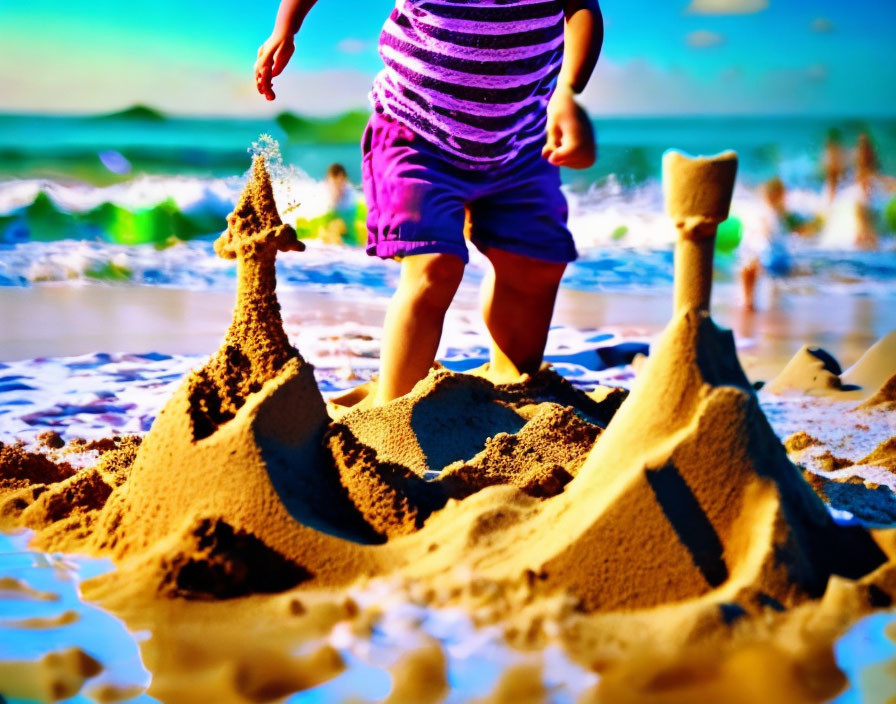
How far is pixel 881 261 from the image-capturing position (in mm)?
6871

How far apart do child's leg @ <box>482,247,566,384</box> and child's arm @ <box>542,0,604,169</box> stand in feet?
1.77

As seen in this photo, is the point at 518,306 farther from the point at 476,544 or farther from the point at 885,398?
the point at 476,544

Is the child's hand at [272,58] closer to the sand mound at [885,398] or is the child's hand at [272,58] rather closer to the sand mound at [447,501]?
the sand mound at [447,501]

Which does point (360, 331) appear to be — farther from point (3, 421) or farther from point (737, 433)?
point (737, 433)

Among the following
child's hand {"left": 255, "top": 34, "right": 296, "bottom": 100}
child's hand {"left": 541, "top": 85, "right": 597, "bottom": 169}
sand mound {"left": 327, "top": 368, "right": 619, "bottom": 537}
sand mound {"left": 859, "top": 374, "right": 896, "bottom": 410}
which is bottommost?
sand mound {"left": 859, "top": 374, "right": 896, "bottom": 410}

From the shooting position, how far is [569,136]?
1458 mm

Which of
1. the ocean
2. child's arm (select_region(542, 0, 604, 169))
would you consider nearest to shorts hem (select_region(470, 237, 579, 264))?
child's arm (select_region(542, 0, 604, 169))

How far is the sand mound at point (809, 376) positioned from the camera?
2746 millimetres

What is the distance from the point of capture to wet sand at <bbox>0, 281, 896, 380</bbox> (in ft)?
11.8

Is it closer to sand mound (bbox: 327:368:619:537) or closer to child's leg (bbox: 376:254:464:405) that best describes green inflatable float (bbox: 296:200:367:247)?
sand mound (bbox: 327:368:619:537)

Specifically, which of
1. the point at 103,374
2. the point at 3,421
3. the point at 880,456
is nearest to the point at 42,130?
the point at 103,374

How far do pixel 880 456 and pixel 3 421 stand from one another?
196 centimetres

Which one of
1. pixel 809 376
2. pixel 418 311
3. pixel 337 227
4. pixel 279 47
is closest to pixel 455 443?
pixel 418 311

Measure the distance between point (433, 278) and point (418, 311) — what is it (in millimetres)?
66
